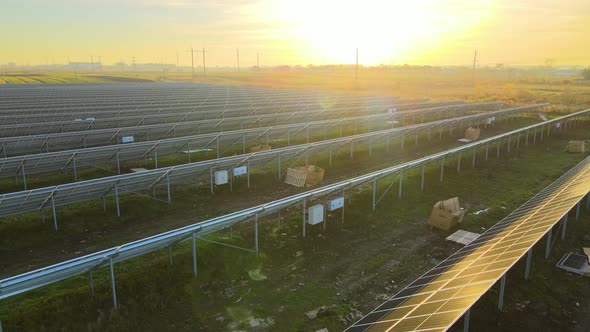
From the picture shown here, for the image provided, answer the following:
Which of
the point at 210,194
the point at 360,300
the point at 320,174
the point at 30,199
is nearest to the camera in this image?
the point at 360,300

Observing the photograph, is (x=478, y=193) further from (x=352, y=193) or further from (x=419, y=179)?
(x=352, y=193)

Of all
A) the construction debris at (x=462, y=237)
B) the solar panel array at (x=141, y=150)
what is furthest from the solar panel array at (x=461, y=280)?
the solar panel array at (x=141, y=150)

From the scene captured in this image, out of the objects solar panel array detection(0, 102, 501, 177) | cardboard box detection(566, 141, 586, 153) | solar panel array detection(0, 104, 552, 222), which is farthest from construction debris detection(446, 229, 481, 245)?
cardboard box detection(566, 141, 586, 153)

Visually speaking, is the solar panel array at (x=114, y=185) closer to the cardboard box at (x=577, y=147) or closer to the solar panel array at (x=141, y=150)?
the solar panel array at (x=141, y=150)

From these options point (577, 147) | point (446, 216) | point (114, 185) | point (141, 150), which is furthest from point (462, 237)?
point (577, 147)

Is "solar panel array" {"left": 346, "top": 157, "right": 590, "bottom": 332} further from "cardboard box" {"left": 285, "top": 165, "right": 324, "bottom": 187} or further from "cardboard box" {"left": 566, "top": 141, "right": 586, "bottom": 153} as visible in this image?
"cardboard box" {"left": 566, "top": 141, "right": 586, "bottom": 153}

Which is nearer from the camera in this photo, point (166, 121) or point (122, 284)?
point (122, 284)

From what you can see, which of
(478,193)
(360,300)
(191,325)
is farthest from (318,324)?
(478,193)

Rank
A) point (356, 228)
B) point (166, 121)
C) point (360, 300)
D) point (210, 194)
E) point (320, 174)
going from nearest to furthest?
point (360, 300) < point (356, 228) < point (210, 194) < point (320, 174) < point (166, 121)
